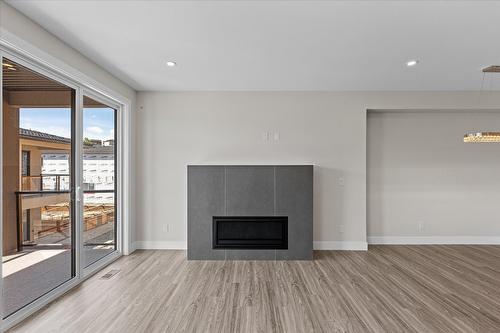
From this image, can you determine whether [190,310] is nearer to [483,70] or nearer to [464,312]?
[464,312]

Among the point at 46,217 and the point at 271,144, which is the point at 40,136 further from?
the point at 271,144

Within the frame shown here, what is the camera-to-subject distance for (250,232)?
405cm

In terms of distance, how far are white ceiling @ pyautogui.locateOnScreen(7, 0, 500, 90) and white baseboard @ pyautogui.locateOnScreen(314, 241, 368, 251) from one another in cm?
263

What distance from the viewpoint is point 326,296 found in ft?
8.97

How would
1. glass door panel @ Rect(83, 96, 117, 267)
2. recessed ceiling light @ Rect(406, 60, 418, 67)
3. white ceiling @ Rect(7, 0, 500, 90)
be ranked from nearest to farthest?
white ceiling @ Rect(7, 0, 500, 90), recessed ceiling light @ Rect(406, 60, 418, 67), glass door panel @ Rect(83, 96, 117, 267)

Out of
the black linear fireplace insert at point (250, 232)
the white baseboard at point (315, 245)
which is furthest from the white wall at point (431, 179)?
the black linear fireplace insert at point (250, 232)

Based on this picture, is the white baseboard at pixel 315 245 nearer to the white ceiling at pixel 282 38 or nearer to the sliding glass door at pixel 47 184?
the sliding glass door at pixel 47 184

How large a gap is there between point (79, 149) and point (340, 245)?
13.5ft

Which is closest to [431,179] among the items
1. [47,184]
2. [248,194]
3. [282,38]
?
[248,194]

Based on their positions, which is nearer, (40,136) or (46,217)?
(40,136)

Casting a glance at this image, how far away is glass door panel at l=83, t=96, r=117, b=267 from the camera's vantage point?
3342mm

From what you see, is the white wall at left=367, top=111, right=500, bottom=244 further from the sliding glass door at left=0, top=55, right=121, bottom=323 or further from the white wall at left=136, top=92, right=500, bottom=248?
the sliding glass door at left=0, top=55, right=121, bottom=323

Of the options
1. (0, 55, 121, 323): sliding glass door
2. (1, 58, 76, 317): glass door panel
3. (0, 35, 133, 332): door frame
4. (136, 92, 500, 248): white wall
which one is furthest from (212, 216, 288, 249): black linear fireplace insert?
(1, 58, 76, 317): glass door panel

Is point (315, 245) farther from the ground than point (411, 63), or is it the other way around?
point (411, 63)
